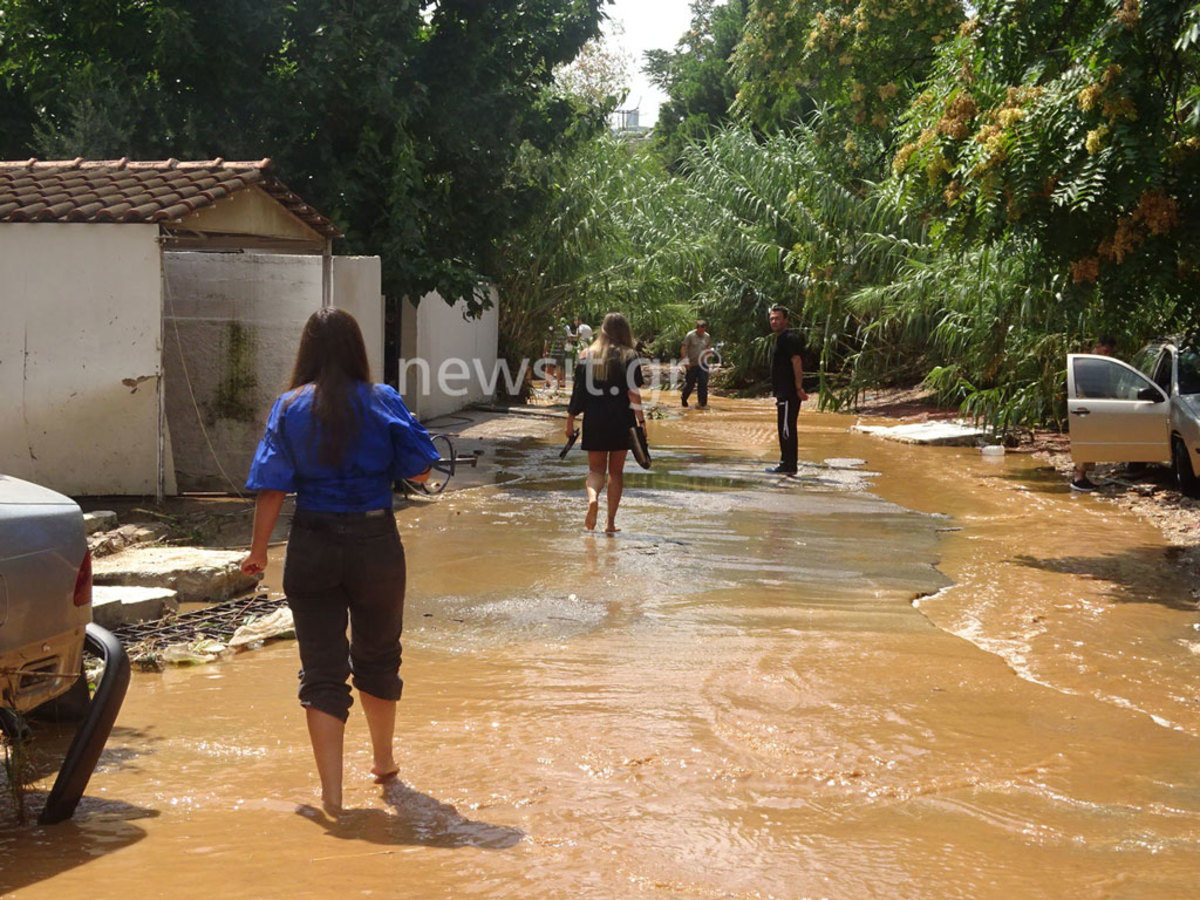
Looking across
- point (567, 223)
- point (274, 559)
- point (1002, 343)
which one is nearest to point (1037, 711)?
point (274, 559)

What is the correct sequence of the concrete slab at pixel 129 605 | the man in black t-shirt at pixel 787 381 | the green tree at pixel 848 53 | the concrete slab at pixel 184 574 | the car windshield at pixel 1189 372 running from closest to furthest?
1. the concrete slab at pixel 129 605
2. the concrete slab at pixel 184 574
3. the car windshield at pixel 1189 372
4. the man in black t-shirt at pixel 787 381
5. the green tree at pixel 848 53

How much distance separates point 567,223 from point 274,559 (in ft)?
51.2

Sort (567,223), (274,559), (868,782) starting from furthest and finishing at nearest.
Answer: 1. (567,223)
2. (274,559)
3. (868,782)

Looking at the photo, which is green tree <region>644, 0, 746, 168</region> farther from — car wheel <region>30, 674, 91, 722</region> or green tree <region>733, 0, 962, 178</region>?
car wheel <region>30, 674, 91, 722</region>

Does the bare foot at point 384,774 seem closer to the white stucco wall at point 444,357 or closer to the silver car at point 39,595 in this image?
the silver car at point 39,595

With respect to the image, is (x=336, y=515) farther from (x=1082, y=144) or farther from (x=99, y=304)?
(x=99, y=304)

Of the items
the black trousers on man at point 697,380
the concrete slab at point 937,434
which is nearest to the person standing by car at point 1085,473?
the concrete slab at point 937,434

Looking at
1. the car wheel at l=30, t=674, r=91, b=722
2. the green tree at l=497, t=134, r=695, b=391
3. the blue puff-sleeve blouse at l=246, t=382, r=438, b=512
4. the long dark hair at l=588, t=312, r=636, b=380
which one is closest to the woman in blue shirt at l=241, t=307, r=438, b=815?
the blue puff-sleeve blouse at l=246, t=382, r=438, b=512

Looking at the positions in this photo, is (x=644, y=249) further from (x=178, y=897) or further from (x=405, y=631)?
(x=178, y=897)

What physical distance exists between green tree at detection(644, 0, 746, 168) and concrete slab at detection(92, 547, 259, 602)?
4135cm

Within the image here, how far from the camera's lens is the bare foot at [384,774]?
5.11m

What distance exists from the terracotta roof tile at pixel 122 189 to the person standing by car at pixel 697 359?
14.4m

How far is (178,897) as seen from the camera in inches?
156

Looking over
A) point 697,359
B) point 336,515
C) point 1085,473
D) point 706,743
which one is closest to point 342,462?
point 336,515
